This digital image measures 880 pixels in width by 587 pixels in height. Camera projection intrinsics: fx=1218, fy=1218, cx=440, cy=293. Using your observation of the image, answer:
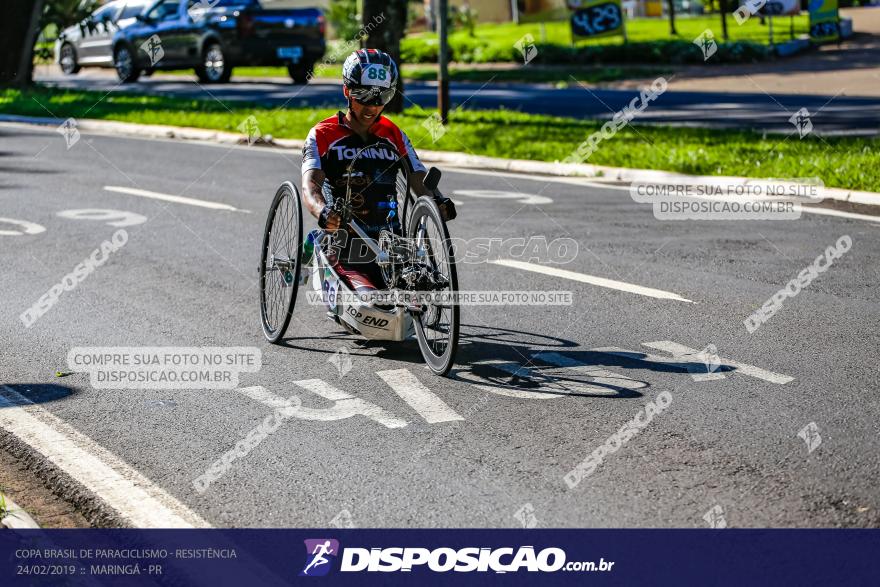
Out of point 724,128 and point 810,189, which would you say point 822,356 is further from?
point 724,128

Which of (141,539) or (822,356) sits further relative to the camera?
(822,356)

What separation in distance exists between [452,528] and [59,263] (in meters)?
6.14

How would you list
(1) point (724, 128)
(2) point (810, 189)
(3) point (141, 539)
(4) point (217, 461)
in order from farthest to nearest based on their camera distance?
(1) point (724, 128), (2) point (810, 189), (4) point (217, 461), (3) point (141, 539)

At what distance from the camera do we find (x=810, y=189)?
12.3m

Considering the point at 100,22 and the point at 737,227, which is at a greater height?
the point at 100,22

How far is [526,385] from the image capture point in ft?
20.8

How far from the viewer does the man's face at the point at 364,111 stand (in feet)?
23.1

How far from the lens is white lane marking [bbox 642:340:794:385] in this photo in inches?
248

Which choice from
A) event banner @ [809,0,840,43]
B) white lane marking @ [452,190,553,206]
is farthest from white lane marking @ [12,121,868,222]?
event banner @ [809,0,840,43]

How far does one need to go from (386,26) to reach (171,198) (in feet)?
25.7

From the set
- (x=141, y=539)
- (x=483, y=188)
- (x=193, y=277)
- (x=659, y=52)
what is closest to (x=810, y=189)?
(x=483, y=188)

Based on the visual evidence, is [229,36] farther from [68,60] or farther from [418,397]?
[418,397]

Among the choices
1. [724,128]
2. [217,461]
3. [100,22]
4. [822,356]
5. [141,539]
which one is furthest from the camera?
[100,22]

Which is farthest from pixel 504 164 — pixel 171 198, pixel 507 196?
pixel 171 198
